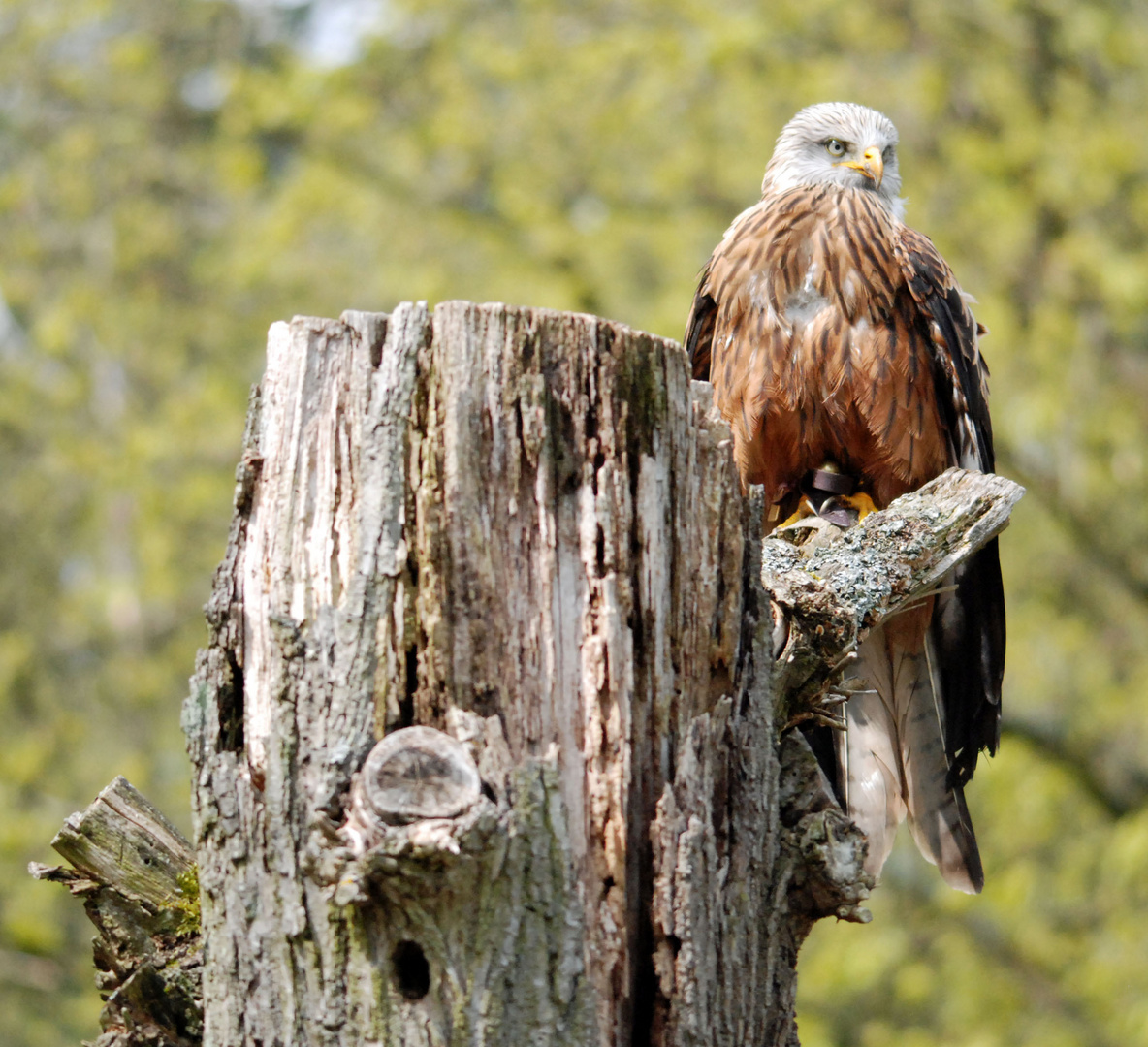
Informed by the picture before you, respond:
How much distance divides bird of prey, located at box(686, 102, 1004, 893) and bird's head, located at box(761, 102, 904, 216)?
0.44 meters

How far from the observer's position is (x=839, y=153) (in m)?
4.62

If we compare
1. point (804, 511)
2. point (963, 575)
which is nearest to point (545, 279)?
point (804, 511)

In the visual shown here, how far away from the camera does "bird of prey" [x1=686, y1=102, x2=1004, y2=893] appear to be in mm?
3453

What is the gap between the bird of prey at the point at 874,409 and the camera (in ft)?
11.3

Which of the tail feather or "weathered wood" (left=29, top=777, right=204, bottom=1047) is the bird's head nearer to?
the tail feather

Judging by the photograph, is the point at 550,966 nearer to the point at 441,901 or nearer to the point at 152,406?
the point at 441,901

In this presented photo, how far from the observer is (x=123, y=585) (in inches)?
450

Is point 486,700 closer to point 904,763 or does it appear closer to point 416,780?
point 416,780

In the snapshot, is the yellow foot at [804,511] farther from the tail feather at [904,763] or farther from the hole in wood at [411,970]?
the hole in wood at [411,970]

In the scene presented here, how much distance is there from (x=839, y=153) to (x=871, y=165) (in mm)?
210

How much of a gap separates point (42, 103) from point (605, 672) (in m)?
10.8

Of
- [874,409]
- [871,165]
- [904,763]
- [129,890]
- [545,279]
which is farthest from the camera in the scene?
[545,279]

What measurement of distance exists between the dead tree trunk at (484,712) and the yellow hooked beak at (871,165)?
2746mm

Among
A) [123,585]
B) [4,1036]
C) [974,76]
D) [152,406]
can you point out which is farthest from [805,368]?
[152,406]
